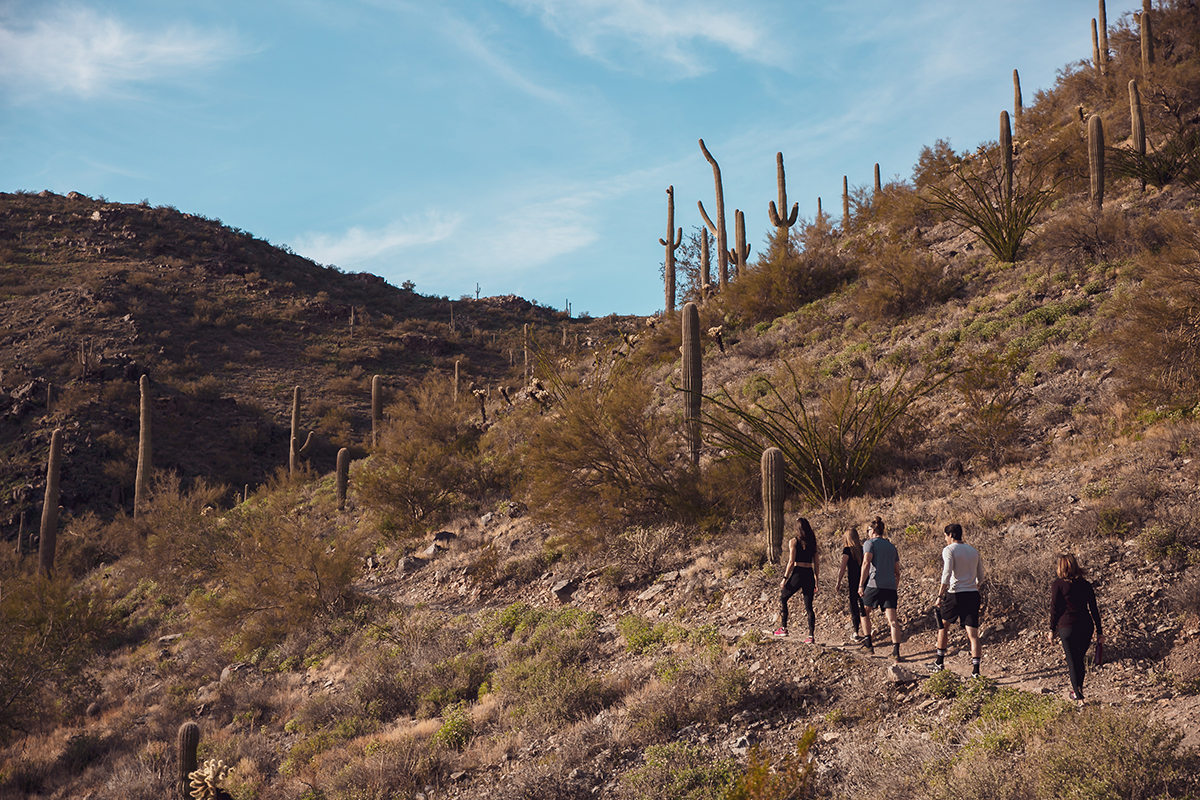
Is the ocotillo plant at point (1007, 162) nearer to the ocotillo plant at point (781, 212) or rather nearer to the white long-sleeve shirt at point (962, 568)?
the ocotillo plant at point (781, 212)

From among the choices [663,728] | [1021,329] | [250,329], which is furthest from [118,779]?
[250,329]

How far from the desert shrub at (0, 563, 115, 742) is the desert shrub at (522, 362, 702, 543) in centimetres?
1050

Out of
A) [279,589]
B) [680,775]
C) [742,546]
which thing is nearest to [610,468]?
[742,546]

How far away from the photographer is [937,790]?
4945 mm

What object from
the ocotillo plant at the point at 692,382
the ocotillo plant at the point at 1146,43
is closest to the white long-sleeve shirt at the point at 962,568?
the ocotillo plant at the point at 692,382

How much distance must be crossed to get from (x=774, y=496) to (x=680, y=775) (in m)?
5.24

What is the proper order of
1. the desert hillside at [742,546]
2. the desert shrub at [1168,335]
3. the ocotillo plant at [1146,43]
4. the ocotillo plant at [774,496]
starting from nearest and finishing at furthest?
the desert hillside at [742,546] → the ocotillo plant at [774,496] → the desert shrub at [1168,335] → the ocotillo plant at [1146,43]

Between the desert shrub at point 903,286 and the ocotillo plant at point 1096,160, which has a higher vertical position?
the ocotillo plant at point 1096,160

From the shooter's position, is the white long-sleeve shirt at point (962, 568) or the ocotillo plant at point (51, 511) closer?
the white long-sleeve shirt at point (962, 568)

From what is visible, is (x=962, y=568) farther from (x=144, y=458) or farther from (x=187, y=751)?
(x=144, y=458)

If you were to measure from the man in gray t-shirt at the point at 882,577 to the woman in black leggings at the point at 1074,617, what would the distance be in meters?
1.54

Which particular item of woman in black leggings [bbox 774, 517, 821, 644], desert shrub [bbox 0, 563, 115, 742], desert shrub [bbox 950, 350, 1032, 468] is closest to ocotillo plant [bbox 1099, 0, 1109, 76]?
desert shrub [bbox 950, 350, 1032, 468]

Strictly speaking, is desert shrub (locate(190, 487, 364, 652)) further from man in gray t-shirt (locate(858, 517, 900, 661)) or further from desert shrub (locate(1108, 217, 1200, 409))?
desert shrub (locate(1108, 217, 1200, 409))

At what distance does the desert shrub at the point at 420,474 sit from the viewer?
20.5 meters
